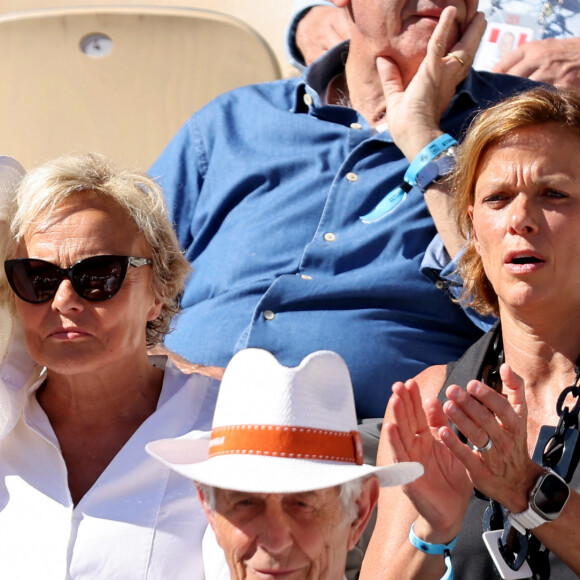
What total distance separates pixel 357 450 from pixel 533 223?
77cm

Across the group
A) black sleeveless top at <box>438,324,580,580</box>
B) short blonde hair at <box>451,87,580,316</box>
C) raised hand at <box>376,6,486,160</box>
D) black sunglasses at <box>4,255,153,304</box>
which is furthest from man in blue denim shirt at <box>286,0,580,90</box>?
black sunglasses at <box>4,255,153,304</box>

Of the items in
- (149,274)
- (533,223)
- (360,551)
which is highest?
(533,223)

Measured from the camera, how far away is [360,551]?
2.07 meters

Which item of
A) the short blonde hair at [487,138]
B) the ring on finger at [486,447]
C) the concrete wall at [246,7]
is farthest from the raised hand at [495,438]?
the concrete wall at [246,7]

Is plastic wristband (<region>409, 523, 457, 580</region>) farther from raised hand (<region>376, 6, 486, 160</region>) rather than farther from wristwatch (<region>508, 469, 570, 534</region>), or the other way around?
raised hand (<region>376, 6, 486, 160</region>)

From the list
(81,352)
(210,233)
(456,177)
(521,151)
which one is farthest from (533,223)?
(210,233)

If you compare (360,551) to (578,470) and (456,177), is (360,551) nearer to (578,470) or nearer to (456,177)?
(578,470)

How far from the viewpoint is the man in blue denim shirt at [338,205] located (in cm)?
246

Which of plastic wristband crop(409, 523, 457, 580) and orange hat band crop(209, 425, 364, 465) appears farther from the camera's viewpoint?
plastic wristband crop(409, 523, 457, 580)

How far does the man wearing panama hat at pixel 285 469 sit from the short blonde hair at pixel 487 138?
87cm

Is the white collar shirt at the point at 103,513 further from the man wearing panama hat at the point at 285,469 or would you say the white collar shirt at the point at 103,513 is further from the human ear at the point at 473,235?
the human ear at the point at 473,235

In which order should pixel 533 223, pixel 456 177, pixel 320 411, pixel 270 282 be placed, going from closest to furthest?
pixel 320 411, pixel 533 223, pixel 456 177, pixel 270 282

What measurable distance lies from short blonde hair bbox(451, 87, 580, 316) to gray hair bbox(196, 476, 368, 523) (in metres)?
0.90

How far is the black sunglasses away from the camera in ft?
6.24
